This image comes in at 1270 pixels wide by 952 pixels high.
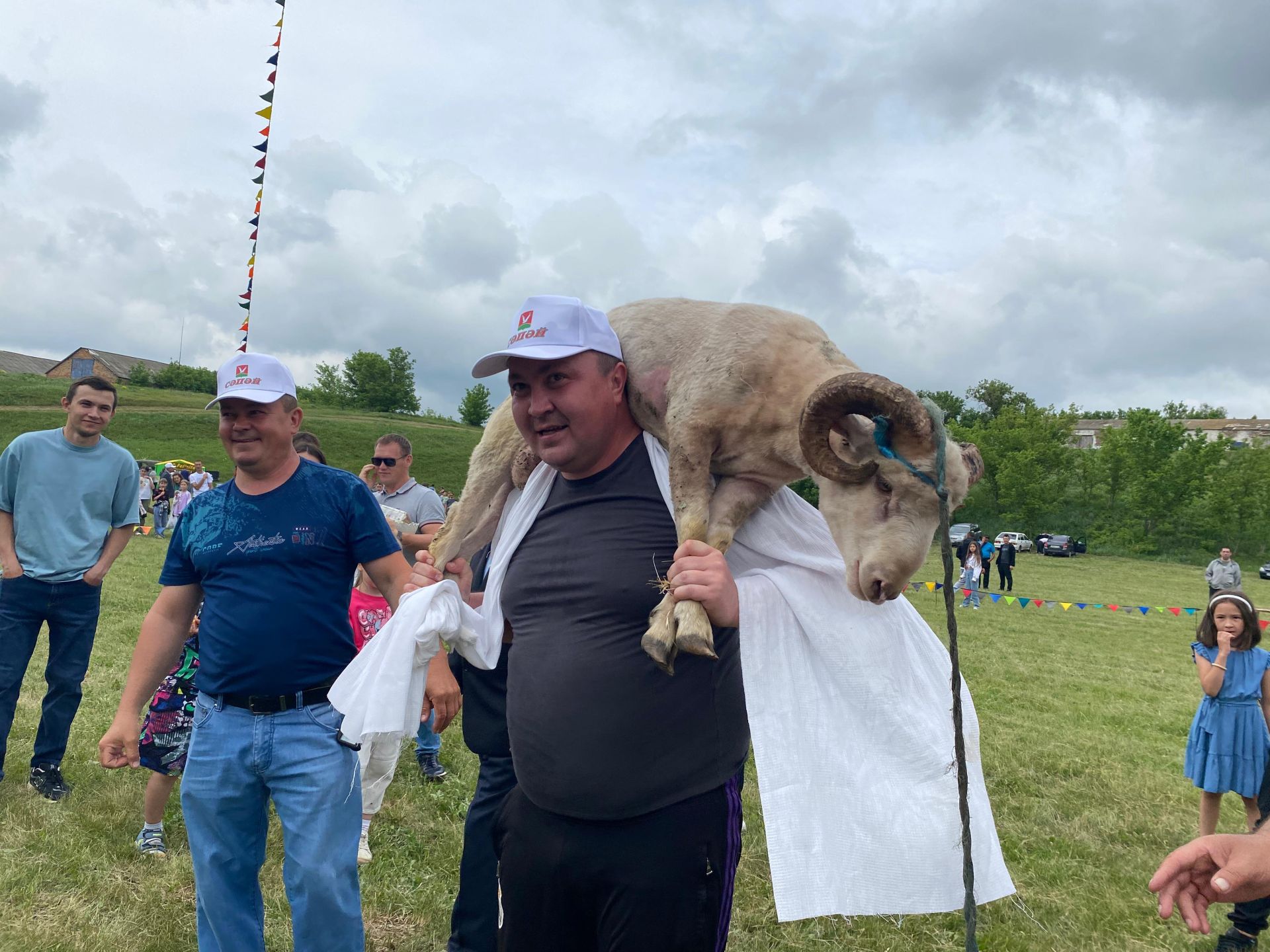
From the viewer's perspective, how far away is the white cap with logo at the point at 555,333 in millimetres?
2283

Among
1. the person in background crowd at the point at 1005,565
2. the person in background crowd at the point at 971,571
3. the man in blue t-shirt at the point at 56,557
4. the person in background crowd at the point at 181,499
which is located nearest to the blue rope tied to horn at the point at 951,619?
the man in blue t-shirt at the point at 56,557

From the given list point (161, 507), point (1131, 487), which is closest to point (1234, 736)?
point (161, 507)

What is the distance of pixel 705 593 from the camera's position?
2018 mm

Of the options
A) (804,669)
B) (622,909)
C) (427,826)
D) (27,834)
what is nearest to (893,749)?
(804,669)

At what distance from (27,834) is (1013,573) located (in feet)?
120

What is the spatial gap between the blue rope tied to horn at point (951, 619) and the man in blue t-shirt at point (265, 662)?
6.56 feet

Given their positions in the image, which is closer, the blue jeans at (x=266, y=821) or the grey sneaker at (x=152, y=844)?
the blue jeans at (x=266, y=821)

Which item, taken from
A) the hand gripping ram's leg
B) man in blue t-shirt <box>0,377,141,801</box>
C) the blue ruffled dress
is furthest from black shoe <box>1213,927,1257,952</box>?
man in blue t-shirt <box>0,377,141,801</box>

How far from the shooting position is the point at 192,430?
4750 centimetres

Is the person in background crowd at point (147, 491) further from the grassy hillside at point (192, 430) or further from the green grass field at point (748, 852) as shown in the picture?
the green grass field at point (748, 852)

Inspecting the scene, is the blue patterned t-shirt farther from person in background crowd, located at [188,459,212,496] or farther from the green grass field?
person in background crowd, located at [188,459,212,496]

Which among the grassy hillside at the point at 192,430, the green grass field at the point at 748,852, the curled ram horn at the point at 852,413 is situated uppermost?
the grassy hillside at the point at 192,430

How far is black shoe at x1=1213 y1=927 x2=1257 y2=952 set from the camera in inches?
167

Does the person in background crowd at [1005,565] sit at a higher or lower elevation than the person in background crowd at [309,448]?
lower
